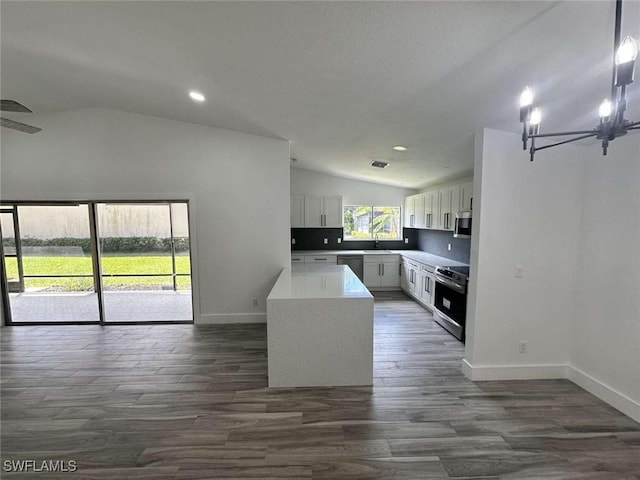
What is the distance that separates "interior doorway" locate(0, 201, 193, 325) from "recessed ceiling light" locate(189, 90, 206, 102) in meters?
1.71

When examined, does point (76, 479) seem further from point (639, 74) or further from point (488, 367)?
point (639, 74)

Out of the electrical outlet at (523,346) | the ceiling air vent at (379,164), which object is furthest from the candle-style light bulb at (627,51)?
the ceiling air vent at (379,164)

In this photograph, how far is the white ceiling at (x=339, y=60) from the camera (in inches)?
61.1

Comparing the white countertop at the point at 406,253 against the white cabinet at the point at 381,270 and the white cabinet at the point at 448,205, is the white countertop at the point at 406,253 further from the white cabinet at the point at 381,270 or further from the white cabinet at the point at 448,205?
the white cabinet at the point at 448,205

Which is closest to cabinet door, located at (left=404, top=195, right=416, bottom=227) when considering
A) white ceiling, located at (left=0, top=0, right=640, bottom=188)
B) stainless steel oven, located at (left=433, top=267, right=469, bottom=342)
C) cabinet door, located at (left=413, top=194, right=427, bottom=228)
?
cabinet door, located at (left=413, top=194, right=427, bottom=228)

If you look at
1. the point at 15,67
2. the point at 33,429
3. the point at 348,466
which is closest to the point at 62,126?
the point at 15,67

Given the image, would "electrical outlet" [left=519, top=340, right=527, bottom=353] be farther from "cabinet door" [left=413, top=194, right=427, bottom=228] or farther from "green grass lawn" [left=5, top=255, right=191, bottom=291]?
"green grass lawn" [left=5, top=255, right=191, bottom=291]

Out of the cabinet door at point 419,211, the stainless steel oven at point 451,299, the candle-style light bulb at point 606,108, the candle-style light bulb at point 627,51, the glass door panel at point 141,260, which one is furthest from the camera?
the cabinet door at point 419,211

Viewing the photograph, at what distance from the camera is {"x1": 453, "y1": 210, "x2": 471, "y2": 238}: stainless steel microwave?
4145mm

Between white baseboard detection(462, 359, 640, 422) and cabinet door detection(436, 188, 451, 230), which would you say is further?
cabinet door detection(436, 188, 451, 230)

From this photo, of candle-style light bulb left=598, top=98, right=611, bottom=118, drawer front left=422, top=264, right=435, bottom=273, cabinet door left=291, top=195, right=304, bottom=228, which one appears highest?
candle-style light bulb left=598, top=98, right=611, bottom=118

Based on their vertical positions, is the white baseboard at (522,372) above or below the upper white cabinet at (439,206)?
below

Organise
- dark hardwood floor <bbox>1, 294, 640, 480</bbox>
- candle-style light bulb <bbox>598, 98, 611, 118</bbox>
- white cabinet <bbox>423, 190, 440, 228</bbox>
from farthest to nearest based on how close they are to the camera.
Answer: white cabinet <bbox>423, 190, 440, 228</bbox> → dark hardwood floor <bbox>1, 294, 640, 480</bbox> → candle-style light bulb <bbox>598, 98, 611, 118</bbox>

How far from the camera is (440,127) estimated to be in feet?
9.36
